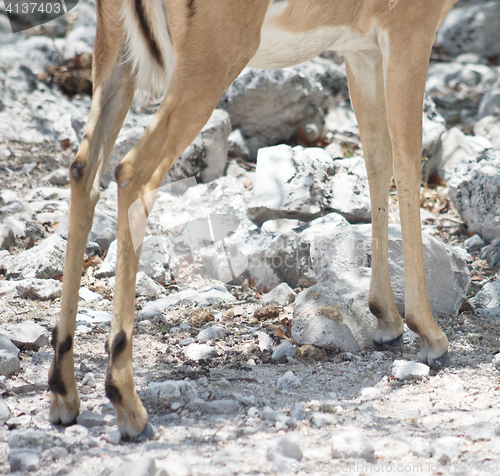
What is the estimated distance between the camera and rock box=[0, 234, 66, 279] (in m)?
4.25

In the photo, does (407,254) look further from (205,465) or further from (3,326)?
(3,326)

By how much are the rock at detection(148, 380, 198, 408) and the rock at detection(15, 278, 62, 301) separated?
1.73 meters

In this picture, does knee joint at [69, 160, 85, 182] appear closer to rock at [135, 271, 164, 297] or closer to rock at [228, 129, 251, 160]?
rock at [135, 271, 164, 297]

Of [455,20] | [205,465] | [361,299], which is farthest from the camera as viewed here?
[455,20]

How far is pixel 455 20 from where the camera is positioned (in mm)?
13281

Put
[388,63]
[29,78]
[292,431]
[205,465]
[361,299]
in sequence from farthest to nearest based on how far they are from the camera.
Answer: [29,78]
[361,299]
[388,63]
[292,431]
[205,465]

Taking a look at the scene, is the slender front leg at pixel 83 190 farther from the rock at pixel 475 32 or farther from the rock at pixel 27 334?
the rock at pixel 475 32

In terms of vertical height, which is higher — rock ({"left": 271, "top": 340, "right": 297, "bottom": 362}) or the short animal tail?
the short animal tail

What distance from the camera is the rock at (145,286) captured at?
167 inches

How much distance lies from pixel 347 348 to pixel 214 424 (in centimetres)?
122

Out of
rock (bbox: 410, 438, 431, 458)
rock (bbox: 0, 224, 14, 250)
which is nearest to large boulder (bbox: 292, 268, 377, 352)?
rock (bbox: 410, 438, 431, 458)

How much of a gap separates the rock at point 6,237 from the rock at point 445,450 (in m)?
3.98

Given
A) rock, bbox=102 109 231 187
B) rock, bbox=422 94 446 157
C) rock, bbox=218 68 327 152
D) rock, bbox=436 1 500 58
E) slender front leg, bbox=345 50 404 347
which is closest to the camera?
slender front leg, bbox=345 50 404 347

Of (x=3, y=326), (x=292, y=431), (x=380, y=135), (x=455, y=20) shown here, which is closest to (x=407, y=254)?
(x=380, y=135)
